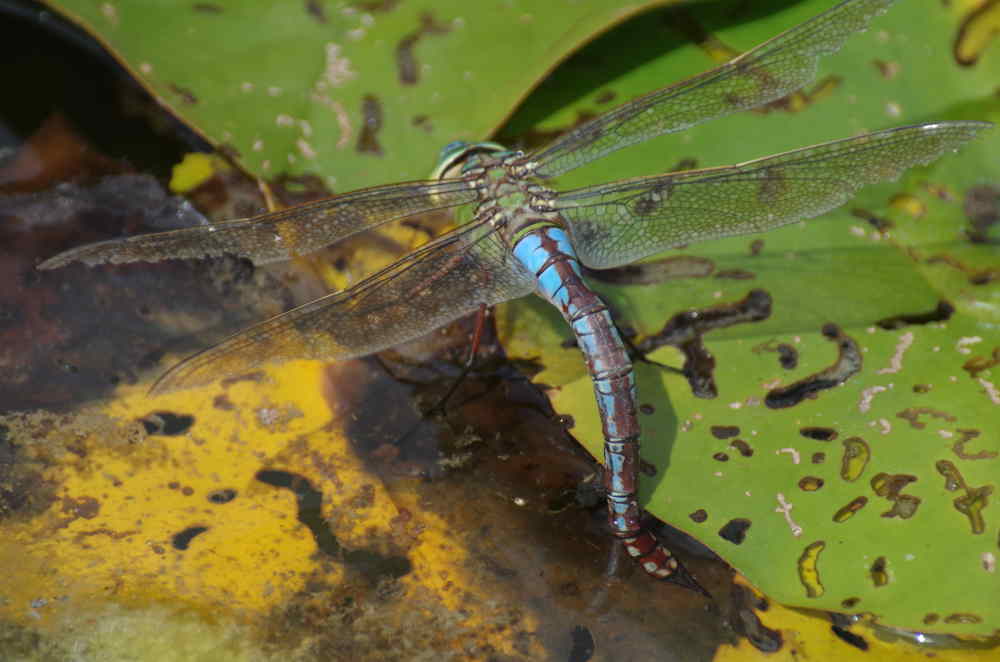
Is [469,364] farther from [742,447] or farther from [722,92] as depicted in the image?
[722,92]

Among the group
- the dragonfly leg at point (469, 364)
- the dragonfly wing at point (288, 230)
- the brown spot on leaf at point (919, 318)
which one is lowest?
the brown spot on leaf at point (919, 318)

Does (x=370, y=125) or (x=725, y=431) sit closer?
(x=725, y=431)

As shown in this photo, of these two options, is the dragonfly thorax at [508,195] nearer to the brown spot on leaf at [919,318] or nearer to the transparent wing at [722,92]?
the transparent wing at [722,92]

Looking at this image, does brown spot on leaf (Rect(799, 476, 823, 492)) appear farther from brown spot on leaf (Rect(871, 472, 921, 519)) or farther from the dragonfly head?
the dragonfly head

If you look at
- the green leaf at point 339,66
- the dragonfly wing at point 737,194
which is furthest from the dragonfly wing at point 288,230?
the dragonfly wing at point 737,194

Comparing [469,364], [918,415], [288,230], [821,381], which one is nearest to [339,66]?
[288,230]

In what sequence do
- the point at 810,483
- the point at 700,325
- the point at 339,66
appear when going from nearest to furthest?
the point at 810,483, the point at 700,325, the point at 339,66
